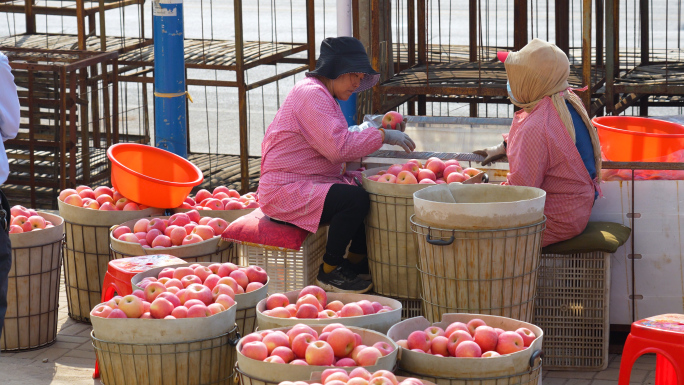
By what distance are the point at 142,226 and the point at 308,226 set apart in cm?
97

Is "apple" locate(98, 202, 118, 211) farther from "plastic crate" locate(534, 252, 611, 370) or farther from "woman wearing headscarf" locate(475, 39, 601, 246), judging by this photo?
"plastic crate" locate(534, 252, 611, 370)

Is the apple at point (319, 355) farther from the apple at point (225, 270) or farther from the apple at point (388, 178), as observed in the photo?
the apple at point (388, 178)

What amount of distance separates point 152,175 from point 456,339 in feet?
10.2

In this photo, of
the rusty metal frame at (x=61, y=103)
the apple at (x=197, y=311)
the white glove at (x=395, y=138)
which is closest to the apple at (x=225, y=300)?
the apple at (x=197, y=311)

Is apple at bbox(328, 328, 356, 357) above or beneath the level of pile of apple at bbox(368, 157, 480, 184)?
beneath

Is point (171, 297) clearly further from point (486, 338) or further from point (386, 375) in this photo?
point (486, 338)

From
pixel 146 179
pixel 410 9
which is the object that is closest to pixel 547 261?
pixel 146 179

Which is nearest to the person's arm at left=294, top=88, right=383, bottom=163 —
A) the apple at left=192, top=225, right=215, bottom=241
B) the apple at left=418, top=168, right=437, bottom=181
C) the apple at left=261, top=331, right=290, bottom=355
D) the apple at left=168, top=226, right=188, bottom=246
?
the apple at left=418, top=168, right=437, bottom=181

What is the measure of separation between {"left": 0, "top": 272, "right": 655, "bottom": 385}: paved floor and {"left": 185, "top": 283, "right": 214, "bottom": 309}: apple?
3.61 feet

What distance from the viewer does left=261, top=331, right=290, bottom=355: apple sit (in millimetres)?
3221

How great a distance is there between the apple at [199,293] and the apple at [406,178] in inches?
51.6

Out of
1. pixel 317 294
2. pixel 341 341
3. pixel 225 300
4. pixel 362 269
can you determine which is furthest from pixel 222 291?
pixel 362 269

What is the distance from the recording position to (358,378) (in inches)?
110

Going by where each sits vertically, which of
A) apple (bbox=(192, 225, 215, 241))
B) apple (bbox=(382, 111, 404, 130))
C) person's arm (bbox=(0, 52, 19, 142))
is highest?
person's arm (bbox=(0, 52, 19, 142))
